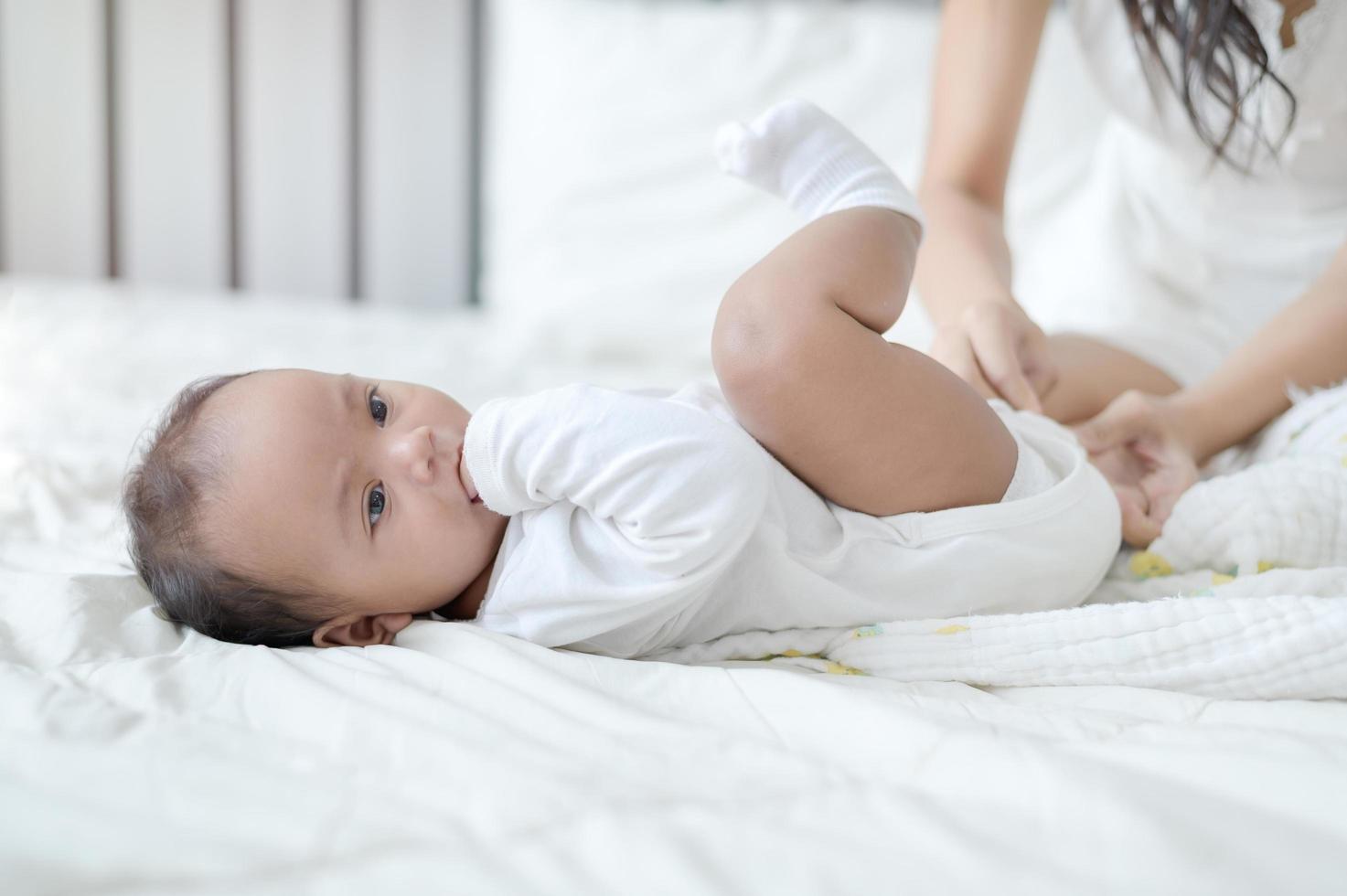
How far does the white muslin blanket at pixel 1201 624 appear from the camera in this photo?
22.1 inches

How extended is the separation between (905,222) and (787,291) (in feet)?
0.48

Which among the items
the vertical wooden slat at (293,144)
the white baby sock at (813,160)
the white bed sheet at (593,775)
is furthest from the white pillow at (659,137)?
the white bed sheet at (593,775)

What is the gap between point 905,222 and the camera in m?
0.74

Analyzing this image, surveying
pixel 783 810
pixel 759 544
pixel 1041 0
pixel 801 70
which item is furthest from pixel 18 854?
pixel 801 70

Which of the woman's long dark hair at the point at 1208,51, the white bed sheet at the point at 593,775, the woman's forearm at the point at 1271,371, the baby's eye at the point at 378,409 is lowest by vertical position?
the white bed sheet at the point at 593,775

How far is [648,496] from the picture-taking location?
24.0 inches

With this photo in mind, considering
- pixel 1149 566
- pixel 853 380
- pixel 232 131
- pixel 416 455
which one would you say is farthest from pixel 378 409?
pixel 232 131

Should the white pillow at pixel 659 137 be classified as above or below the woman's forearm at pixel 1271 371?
above

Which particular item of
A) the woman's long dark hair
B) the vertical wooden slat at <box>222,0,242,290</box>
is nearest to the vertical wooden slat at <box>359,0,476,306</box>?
the vertical wooden slat at <box>222,0,242,290</box>

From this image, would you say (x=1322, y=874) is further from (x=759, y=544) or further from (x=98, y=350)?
(x=98, y=350)

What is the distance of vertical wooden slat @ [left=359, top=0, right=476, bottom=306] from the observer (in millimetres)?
2498

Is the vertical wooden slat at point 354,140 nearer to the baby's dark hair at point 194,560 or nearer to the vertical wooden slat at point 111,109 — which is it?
the vertical wooden slat at point 111,109

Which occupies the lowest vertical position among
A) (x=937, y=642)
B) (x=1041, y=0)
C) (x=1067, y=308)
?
(x=937, y=642)

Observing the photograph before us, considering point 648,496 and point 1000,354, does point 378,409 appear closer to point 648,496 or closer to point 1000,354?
point 648,496
